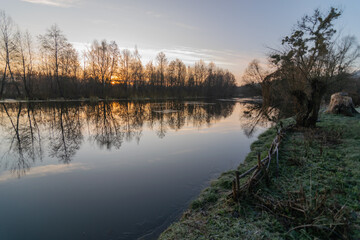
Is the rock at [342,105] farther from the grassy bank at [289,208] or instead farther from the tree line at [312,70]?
the grassy bank at [289,208]

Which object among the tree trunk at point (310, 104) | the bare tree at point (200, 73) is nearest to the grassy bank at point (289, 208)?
the tree trunk at point (310, 104)

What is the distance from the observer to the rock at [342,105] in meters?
14.7

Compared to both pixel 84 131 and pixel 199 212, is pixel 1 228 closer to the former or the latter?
pixel 199 212

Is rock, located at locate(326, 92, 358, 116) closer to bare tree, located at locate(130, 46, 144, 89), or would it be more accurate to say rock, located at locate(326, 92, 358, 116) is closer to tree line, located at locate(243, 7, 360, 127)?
tree line, located at locate(243, 7, 360, 127)

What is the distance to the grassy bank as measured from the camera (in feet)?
9.67

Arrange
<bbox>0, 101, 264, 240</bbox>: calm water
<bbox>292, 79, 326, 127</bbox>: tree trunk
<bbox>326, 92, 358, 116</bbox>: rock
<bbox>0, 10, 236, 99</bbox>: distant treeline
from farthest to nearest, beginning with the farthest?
1. <bbox>0, 10, 236, 99</bbox>: distant treeline
2. <bbox>326, 92, 358, 116</bbox>: rock
3. <bbox>292, 79, 326, 127</bbox>: tree trunk
4. <bbox>0, 101, 264, 240</bbox>: calm water

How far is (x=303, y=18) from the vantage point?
21625 mm

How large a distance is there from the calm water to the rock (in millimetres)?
9858

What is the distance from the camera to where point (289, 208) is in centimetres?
340

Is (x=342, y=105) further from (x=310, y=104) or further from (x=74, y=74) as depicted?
(x=74, y=74)

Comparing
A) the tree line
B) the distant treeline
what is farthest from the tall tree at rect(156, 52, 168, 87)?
the tree line

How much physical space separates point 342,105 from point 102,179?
18740 mm

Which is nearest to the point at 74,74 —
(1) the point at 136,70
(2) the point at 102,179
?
(1) the point at 136,70

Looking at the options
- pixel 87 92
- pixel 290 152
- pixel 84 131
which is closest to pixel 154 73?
pixel 87 92
